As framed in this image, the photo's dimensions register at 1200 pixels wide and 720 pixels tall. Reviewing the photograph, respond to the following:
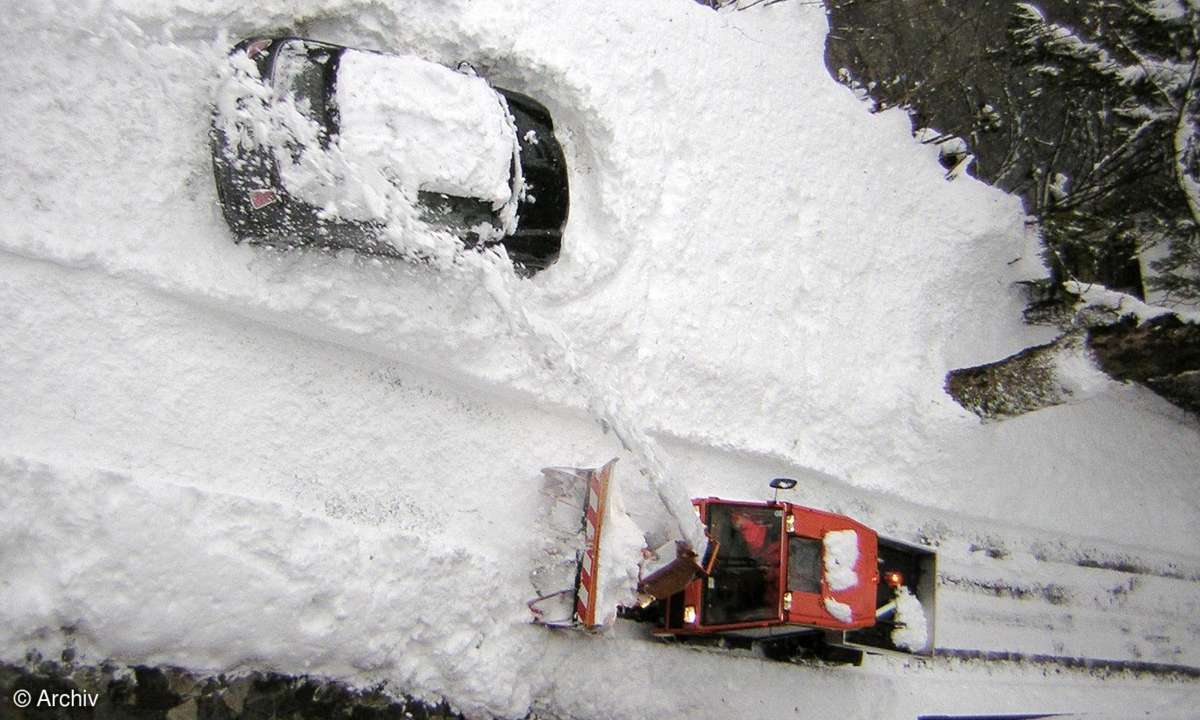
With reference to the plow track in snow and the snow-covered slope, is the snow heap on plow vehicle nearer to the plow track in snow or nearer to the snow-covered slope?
the snow-covered slope

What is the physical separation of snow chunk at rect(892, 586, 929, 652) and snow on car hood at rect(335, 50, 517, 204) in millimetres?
4667

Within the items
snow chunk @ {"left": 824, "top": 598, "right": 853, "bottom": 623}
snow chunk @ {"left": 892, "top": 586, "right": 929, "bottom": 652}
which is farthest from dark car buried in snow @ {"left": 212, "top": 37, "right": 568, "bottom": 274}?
snow chunk @ {"left": 892, "top": 586, "right": 929, "bottom": 652}

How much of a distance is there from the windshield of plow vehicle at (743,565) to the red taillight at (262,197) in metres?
3.89

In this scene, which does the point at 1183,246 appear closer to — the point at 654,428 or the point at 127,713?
the point at 654,428

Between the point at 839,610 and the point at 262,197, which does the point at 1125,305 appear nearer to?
the point at 839,610

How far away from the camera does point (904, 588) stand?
6859 mm

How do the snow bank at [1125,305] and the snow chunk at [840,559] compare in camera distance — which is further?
the snow bank at [1125,305]

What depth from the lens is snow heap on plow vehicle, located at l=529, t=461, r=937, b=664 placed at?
19.0ft

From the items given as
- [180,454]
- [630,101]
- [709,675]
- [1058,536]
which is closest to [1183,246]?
[1058,536]

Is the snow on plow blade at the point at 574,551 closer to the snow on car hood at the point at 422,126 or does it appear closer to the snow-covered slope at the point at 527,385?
the snow-covered slope at the point at 527,385

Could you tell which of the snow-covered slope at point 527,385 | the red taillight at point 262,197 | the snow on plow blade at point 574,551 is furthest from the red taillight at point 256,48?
the snow on plow blade at point 574,551

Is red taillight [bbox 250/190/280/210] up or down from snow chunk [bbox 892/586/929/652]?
up

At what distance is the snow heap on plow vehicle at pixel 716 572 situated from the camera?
5.80 m

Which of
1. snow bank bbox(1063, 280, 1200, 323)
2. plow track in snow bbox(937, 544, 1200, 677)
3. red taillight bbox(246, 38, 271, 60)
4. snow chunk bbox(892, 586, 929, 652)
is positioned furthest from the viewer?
plow track in snow bbox(937, 544, 1200, 677)
